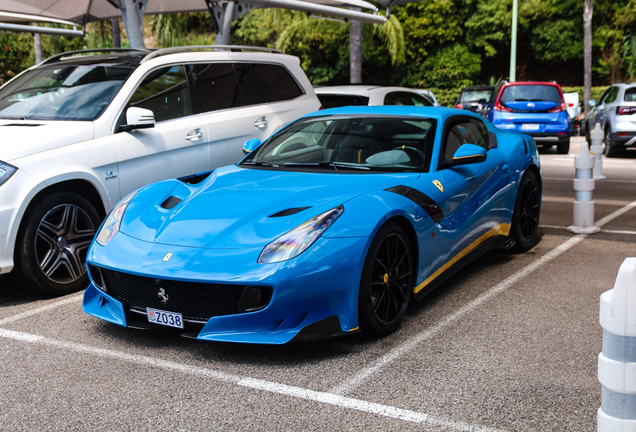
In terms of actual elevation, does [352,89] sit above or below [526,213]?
above

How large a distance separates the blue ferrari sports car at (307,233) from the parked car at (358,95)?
4.17 m

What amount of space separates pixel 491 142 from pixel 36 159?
3.90 metres

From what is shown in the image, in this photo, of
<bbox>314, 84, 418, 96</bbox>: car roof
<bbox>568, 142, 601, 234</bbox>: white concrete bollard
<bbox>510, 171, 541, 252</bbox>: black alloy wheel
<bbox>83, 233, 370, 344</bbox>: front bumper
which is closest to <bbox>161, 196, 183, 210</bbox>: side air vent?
<bbox>83, 233, 370, 344</bbox>: front bumper

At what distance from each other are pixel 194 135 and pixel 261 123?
3.40ft

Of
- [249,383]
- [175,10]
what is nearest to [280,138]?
[249,383]

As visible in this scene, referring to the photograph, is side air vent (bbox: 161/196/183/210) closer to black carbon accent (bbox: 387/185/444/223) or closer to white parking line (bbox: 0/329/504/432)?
white parking line (bbox: 0/329/504/432)

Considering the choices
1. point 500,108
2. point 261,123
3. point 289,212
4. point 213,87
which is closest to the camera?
point 289,212

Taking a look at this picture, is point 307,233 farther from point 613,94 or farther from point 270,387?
point 613,94

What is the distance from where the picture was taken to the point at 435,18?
1510 inches

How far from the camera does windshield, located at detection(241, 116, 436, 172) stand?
5.02 m

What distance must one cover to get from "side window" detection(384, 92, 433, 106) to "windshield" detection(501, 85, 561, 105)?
19.0 feet

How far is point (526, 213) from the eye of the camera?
649cm

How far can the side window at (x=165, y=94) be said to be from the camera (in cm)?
618

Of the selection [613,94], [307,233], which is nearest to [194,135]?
[307,233]
